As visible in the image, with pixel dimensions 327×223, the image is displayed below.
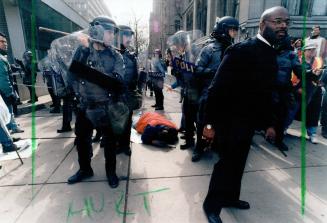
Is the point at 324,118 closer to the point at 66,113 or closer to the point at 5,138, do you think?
the point at 66,113

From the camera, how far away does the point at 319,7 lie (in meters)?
10.9

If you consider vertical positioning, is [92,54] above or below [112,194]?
above

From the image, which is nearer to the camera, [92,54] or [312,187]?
[92,54]

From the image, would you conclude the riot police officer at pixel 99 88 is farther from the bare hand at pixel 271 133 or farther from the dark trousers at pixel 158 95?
the dark trousers at pixel 158 95

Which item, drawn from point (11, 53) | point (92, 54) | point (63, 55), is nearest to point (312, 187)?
point (92, 54)

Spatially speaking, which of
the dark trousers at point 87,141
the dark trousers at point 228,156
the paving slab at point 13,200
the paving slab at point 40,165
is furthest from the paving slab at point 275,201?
the paving slab at point 40,165

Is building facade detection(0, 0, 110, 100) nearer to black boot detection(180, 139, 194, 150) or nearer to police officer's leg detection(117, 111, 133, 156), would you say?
police officer's leg detection(117, 111, 133, 156)

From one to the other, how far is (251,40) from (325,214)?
6.61 feet

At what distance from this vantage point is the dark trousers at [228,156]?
2016 millimetres

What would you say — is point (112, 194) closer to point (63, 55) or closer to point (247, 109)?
point (247, 109)

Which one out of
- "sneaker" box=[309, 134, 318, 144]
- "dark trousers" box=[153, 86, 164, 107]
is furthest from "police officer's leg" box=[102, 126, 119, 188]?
"dark trousers" box=[153, 86, 164, 107]

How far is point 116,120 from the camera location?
9.48 feet

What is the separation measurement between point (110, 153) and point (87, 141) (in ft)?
1.11

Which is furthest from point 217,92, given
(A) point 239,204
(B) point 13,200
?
(B) point 13,200
